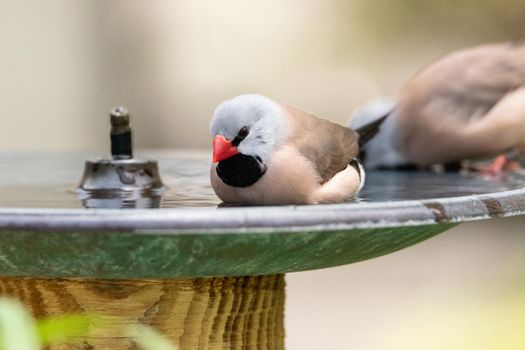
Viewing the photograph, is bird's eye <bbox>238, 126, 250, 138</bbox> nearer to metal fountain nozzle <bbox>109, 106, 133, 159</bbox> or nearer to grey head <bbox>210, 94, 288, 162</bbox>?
grey head <bbox>210, 94, 288, 162</bbox>

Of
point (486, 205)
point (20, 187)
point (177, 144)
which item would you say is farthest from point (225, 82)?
point (486, 205)

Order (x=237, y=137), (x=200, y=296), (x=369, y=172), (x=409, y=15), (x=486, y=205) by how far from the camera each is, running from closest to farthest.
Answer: (x=486, y=205), (x=200, y=296), (x=237, y=137), (x=369, y=172), (x=409, y=15)

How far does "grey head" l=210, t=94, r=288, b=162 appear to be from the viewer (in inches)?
84.4

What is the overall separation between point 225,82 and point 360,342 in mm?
2318

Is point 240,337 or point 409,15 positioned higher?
point 409,15

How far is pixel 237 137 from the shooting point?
215cm

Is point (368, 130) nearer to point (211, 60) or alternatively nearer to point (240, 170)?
point (240, 170)

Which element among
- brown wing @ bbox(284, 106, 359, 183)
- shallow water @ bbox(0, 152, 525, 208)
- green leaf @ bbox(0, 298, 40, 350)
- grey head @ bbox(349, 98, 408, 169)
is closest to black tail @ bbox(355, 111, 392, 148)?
grey head @ bbox(349, 98, 408, 169)

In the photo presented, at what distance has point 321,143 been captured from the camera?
2.31 meters

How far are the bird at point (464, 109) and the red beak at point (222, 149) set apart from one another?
184cm

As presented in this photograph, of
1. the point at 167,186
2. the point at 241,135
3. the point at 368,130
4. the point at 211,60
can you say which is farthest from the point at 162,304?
the point at 211,60

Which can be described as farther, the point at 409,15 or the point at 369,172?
the point at 409,15

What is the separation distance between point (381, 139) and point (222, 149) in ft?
6.09

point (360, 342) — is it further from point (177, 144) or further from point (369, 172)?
point (177, 144)
